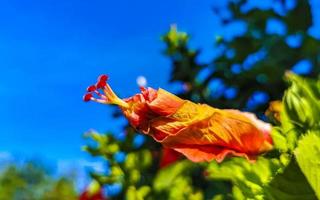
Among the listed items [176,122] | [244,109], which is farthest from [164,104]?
[244,109]

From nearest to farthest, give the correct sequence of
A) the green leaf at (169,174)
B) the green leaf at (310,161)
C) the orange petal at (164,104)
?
the green leaf at (310,161)
the orange petal at (164,104)
the green leaf at (169,174)

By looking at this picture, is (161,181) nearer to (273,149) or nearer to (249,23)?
(273,149)

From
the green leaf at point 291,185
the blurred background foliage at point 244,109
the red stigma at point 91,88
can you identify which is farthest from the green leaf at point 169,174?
the green leaf at point 291,185

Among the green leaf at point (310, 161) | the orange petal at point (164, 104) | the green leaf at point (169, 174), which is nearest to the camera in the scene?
the green leaf at point (310, 161)

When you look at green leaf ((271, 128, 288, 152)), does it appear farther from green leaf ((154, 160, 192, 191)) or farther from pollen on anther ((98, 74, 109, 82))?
green leaf ((154, 160, 192, 191))

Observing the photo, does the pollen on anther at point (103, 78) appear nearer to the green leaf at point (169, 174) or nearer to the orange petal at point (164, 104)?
the orange petal at point (164, 104)

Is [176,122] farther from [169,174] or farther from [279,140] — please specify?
[169,174]

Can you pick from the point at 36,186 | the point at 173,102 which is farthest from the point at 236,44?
the point at 36,186
